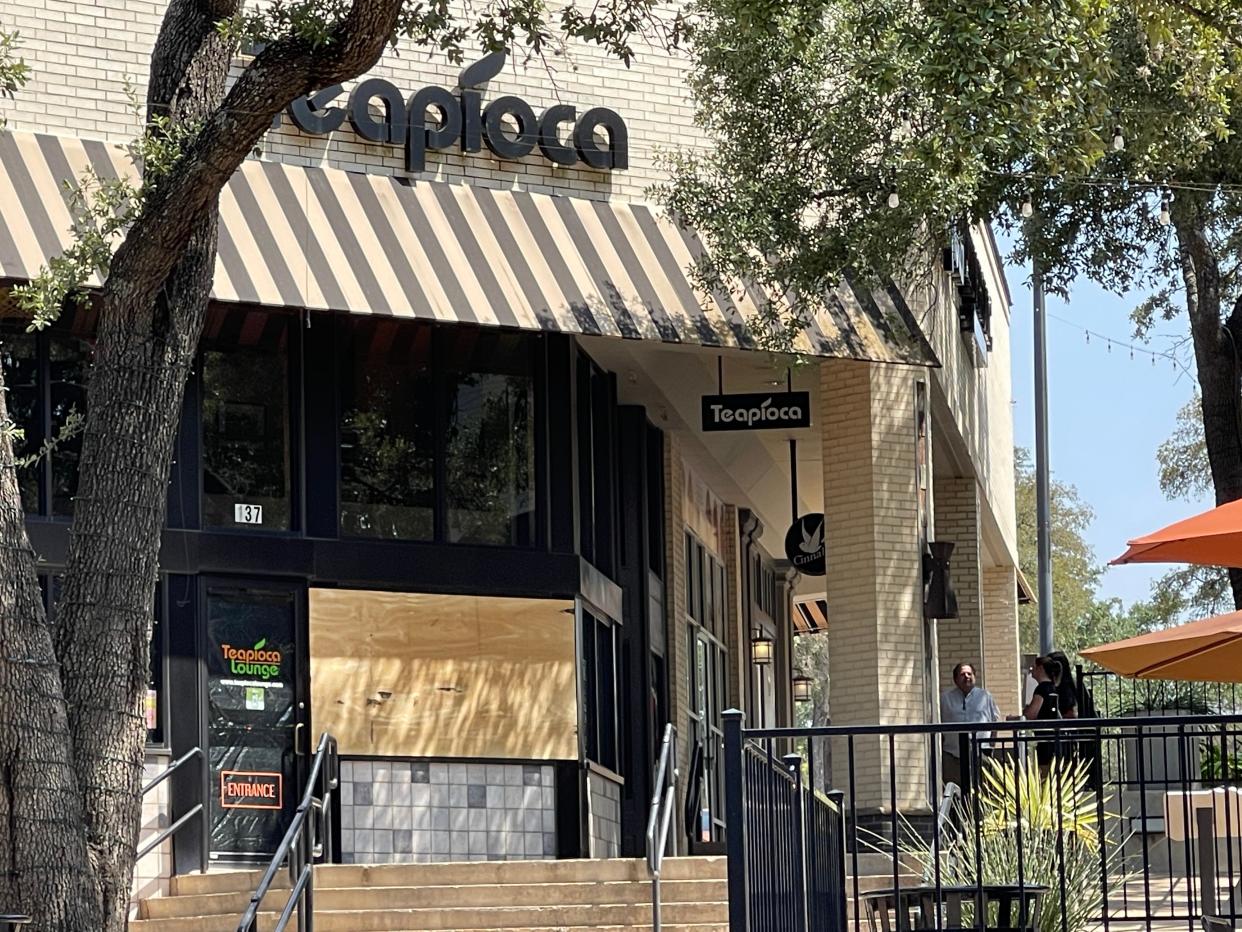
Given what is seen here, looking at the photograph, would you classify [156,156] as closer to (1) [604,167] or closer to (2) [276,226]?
(2) [276,226]

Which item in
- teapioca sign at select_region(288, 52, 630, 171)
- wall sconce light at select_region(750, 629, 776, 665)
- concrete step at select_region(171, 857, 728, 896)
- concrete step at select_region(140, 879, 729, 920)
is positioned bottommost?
concrete step at select_region(140, 879, 729, 920)

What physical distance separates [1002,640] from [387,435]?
46.8 ft

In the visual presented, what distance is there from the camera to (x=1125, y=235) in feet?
67.6

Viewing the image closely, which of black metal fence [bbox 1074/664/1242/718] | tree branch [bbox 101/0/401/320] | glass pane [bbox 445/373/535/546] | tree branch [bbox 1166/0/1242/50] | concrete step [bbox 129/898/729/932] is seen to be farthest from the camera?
black metal fence [bbox 1074/664/1242/718]

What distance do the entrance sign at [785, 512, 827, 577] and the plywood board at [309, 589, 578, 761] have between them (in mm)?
4567

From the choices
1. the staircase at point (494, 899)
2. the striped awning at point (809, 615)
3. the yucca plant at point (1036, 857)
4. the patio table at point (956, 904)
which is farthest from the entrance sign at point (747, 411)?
the striped awning at point (809, 615)

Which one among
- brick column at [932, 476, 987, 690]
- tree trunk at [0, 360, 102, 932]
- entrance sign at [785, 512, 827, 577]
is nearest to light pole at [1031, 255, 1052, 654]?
brick column at [932, 476, 987, 690]

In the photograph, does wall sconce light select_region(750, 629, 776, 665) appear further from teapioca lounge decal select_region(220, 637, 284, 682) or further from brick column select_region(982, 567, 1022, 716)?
teapioca lounge decal select_region(220, 637, 284, 682)

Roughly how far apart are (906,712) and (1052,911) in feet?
29.1

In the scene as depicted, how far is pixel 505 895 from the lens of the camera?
14.5 m

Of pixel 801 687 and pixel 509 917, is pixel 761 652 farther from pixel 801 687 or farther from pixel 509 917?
pixel 801 687

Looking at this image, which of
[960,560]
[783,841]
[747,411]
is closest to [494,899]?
[783,841]

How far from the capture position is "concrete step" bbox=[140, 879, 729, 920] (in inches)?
562

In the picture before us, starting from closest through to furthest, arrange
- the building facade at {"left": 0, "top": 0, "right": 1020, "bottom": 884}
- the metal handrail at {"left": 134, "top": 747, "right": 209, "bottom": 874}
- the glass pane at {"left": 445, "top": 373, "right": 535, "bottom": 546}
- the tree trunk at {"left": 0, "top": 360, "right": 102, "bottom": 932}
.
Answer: the tree trunk at {"left": 0, "top": 360, "right": 102, "bottom": 932}, the metal handrail at {"left": 134, "top": 747, "right": 209, "bottom": 874}, the building facade at {"left": 0, "top": 0, "right": 1020, "bottom": 884}, the glass pane at {"left": 445, "top": 373, "right": 535, "bottom": 546}
